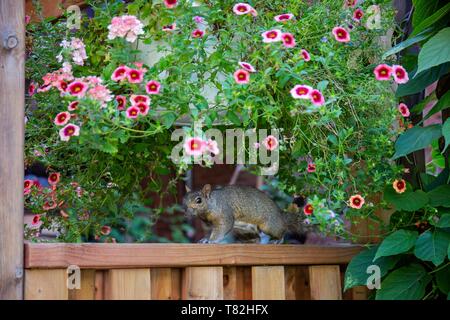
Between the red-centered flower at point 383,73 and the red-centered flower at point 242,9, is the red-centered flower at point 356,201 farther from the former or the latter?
the red-centered flower at point 242,9

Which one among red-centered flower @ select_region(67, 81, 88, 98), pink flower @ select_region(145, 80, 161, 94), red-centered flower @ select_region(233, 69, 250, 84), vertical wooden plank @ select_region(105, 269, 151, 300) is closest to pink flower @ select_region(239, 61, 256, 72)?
red-centered flower @ select_region(233, 69, 250, 84)

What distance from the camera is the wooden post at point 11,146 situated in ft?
6.62

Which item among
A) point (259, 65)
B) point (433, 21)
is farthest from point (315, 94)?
point (433, 21)

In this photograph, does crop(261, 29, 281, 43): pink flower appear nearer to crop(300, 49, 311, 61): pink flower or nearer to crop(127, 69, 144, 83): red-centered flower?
crop(300, 49, 311, 61): pink flower

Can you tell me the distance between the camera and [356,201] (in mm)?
2334

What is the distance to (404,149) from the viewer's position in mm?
2365

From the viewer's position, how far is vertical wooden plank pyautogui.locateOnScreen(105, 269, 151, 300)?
2.23m

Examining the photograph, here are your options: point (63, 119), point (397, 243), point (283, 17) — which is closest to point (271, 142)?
point (283, 17)

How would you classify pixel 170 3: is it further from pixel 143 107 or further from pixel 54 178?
pixel 54 178

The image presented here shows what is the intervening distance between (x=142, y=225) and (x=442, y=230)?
132 inches

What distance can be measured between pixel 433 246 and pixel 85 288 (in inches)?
41.5

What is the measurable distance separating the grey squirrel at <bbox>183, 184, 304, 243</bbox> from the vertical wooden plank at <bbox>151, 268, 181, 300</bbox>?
26 centimetres

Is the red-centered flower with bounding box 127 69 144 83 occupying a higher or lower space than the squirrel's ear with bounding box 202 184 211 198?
higher
